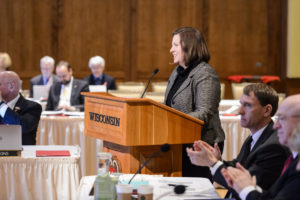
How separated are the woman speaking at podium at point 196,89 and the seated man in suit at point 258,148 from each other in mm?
408

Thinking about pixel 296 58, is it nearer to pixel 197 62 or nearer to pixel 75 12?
pixel 75 12

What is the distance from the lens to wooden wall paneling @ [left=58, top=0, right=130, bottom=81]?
1168 centimetres

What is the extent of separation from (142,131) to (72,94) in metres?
5.14

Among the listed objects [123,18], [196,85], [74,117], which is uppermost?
[123,18]

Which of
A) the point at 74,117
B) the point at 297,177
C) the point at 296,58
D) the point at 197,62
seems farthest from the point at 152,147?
the point at 296,58

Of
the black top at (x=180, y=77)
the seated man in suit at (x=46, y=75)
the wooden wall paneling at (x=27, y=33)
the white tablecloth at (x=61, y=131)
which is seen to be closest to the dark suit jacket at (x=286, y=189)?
the black top at (x=180, y=77)

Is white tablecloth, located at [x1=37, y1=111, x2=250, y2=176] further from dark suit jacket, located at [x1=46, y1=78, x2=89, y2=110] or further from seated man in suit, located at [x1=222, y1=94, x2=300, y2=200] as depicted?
seated man in suit, located at [x1=222, y1=94, x2=300, y2=200]

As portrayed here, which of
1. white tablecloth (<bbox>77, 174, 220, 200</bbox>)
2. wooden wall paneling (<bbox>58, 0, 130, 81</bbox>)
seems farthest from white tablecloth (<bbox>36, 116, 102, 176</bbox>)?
wooden wall paneling (<bbox>58, 0, 130, 81</bbox>)

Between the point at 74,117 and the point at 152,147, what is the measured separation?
141 inches

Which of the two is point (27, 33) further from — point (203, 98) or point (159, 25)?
point (203, 98)

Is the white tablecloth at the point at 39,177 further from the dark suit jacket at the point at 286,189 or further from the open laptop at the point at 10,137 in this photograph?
the dark suit jacket at the point at 286,189

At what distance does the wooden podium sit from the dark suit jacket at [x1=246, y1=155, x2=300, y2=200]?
3.01ft

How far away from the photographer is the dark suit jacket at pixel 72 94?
26.2 ft

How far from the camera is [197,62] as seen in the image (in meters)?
3.59
